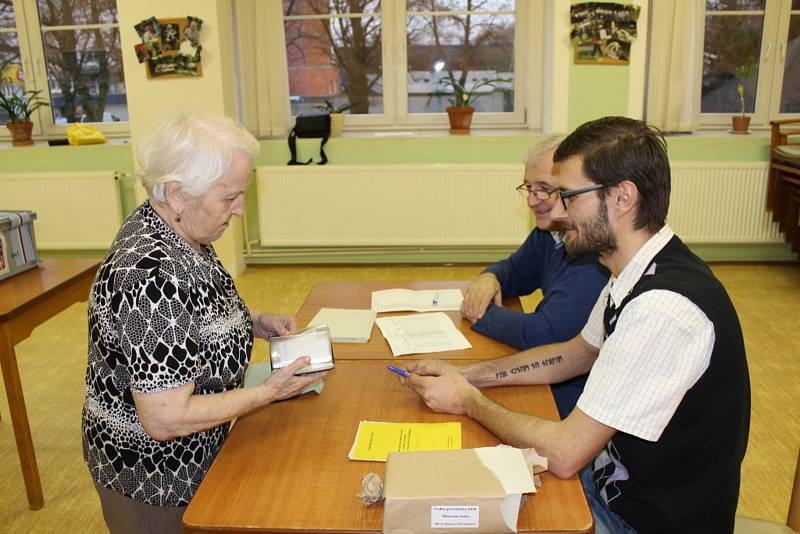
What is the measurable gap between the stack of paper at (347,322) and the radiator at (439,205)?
8.96 ft

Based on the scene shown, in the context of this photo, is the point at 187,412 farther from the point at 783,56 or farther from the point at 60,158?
the point at 783,56

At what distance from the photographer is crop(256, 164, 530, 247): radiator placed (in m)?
4.64

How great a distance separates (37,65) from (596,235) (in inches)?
194

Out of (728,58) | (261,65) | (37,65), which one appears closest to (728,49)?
(728,58)

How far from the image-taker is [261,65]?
476 centimetres

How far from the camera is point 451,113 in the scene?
15.6ft

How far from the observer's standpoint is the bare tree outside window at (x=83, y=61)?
4895 millimetres

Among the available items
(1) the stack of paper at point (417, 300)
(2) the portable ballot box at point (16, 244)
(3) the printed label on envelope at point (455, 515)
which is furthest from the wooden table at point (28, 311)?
(3) the printed label on envelope at point (455, 515)

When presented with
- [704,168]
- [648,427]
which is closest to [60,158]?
[704,168]

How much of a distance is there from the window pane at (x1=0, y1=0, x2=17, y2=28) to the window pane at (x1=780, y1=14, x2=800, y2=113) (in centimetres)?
545

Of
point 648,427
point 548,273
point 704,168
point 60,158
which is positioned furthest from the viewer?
point 60,158

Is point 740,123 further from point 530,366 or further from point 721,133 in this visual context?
point 530,366

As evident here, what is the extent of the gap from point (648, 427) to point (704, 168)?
388 centimetres

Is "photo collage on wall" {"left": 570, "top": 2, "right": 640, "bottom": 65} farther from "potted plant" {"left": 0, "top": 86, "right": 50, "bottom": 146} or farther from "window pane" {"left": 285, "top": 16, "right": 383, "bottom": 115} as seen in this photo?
"potted plant" {"left": 0, "top": 86, "right": 50, "bottom": 146}
